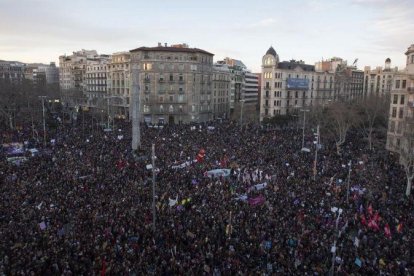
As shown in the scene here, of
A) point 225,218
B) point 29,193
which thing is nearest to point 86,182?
point 29,193

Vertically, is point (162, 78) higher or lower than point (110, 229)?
higher

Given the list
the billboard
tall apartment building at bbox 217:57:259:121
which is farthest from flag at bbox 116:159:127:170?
tall apartment building at bbox 217:57:259:121

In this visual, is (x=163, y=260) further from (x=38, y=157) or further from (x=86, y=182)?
(x=38, y=157)

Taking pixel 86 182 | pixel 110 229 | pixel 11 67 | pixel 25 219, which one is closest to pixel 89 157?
pixel 86 182

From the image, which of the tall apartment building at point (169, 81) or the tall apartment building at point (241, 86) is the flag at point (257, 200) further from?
the tall apartment building at point (241, 86)

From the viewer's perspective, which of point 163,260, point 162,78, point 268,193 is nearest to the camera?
point 163,260

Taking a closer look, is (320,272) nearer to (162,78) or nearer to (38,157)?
(38,157)

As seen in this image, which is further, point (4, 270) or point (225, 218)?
point (225, 218)

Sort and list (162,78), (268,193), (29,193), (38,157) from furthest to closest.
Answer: (162,78), (38,157), (268,193), (29,193)
